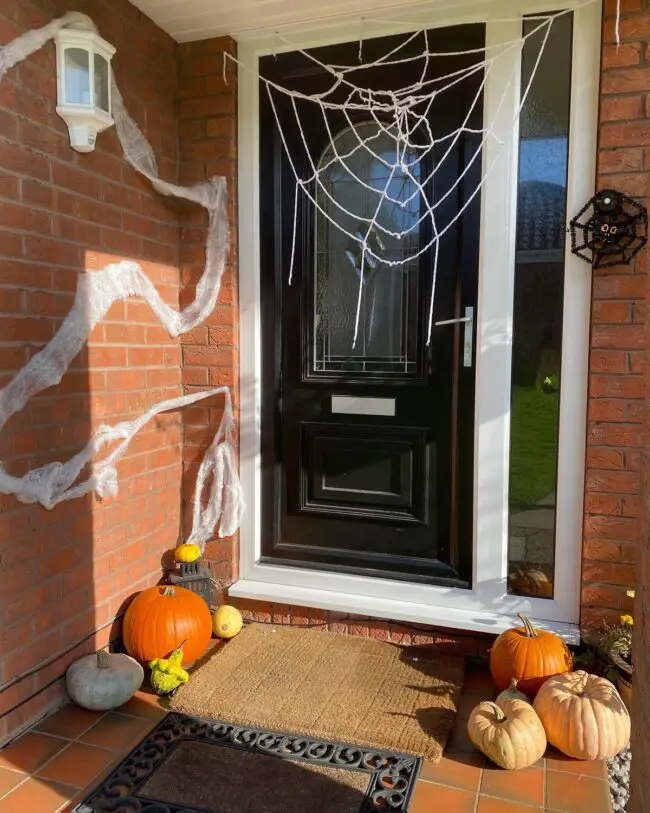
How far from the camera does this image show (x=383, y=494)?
2.73m

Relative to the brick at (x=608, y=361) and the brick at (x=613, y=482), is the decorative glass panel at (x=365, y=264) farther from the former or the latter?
the brick at (x=613, y=482)

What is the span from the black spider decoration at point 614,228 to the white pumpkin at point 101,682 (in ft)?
7.38

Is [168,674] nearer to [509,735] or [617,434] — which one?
[509,735]

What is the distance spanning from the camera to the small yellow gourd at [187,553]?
8.96 ft

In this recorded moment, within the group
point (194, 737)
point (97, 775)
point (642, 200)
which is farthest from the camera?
point (642, 200)

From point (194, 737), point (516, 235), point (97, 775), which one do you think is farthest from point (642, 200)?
point (97, 775)

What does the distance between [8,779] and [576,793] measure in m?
1.68

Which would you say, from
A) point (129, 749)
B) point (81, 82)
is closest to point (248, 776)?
point (129, 749)

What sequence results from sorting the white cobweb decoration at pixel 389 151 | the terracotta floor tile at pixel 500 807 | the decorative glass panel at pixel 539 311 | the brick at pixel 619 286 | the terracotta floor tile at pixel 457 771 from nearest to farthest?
the terracotta floor tile at pixel 500 807 < the terracotta floor tile at pixel 457 771 < the brick at pixel 619 286 < the decorative glass panel at pixel 539 311 < the white cobweb decoration at pixel 389 151

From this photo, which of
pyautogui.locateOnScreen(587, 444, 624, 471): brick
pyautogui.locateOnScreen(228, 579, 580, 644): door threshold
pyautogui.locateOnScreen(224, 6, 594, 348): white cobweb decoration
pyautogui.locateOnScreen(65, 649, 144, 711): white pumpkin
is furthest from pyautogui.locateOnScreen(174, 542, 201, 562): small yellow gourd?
pyautogui.locateOnScreen(587, 444, 624, 471): brick

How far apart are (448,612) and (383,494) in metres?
0.54

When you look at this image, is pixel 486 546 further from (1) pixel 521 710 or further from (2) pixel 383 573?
(1) pixel 521 710

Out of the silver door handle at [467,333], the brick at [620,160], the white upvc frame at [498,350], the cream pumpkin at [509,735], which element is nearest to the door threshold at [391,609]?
the white upvc frame at [498,350]

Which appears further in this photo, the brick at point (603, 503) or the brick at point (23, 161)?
the brick at point (603, 503)
